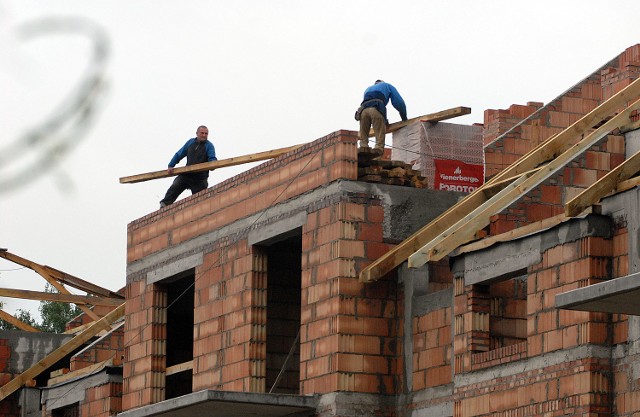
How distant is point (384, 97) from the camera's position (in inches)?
840

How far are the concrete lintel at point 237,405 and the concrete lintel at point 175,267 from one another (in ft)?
10.4

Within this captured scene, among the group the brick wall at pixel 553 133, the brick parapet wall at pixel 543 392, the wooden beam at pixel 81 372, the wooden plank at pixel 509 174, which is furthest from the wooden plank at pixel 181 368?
the brick parapet wall at pixel 543 392

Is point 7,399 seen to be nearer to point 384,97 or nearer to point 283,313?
point 283,313

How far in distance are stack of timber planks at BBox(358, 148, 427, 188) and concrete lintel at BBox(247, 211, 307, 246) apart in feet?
3.43

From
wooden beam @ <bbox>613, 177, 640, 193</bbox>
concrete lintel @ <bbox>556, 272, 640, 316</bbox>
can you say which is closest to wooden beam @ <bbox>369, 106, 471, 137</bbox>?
wooden beam @ <bbox>613, 177, 640, 193</bbox>

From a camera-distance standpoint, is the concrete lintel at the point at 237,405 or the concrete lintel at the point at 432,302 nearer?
the concrete lintel at the point at 432,302

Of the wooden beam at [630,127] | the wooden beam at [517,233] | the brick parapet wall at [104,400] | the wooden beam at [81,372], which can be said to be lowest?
the brick parapet wall at [104,400]

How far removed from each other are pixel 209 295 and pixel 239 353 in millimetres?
1453

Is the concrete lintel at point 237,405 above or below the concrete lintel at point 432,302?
below

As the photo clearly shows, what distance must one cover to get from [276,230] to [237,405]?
272 centimetres

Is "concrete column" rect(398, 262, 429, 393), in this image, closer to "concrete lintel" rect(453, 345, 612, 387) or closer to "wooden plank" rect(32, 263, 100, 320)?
"concrete lintel" rect(453, 345, 612, 387)

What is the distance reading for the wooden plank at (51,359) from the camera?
28.2 metres

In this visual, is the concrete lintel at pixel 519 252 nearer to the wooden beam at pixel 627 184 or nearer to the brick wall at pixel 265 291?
the wooden beam at pixel 627 184

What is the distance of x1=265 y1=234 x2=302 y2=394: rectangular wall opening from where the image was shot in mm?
22703
